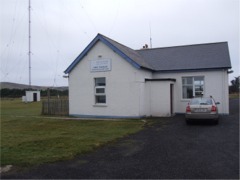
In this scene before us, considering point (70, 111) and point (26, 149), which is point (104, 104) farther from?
point (26, 149)

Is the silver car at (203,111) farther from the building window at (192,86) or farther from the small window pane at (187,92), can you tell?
the small window pane at (187,92)

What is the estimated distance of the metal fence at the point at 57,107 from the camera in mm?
21375

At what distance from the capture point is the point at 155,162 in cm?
653

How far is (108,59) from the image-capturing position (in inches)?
699

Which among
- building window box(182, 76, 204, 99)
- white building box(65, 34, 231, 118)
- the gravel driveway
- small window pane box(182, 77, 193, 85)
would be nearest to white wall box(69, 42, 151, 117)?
white building box(65, 34, 231, 118)

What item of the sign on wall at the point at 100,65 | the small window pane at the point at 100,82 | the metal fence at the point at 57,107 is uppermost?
the sign on wall at the point at 100,65

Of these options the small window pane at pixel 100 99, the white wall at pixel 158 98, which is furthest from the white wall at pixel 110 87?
the white wall at pixel 158 98

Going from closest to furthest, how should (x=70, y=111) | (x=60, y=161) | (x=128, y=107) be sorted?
(x=60, y=161), (x=128, y=107), (x=70, y=111)

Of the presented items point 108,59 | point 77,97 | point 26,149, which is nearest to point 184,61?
point 108,59

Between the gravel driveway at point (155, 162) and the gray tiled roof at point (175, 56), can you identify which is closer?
the gravel driveway at point (155, 162)

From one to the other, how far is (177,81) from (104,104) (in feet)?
20.7

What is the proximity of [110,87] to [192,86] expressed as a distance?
21.9ft

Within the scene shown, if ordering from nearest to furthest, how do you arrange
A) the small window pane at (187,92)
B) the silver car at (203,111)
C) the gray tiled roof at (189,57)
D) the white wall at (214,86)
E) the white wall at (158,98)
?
the silver car at (203,111), the white wall at (158,98), the white wall at (214,86), the gray tiled roof at (189,57), the small window pane at (187,92)

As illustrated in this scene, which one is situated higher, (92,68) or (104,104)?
(92,68)
